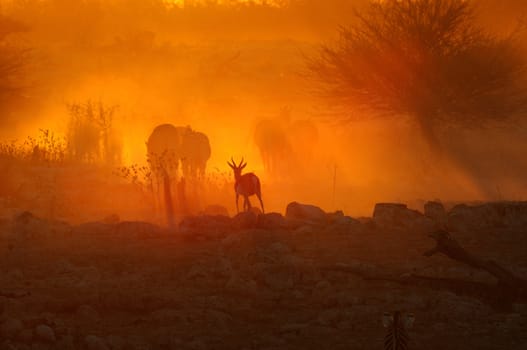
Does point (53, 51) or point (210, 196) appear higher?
point (53, 51)

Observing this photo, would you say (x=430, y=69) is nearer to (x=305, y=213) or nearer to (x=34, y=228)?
(x=305, y=213)

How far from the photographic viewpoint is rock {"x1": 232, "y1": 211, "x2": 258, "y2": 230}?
13.2m

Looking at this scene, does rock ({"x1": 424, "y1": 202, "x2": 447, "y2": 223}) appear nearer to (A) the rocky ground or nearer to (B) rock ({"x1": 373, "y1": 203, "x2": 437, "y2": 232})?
(A) the rocky ground

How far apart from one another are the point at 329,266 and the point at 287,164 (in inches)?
730

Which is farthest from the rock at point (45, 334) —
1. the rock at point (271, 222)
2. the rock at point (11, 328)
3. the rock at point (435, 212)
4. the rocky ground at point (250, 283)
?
the rock at point (435, 212)

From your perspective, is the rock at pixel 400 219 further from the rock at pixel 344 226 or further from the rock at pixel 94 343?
the rock at pixel 94 343

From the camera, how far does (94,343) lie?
794 centimetres

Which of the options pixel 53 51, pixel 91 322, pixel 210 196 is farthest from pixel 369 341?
pixel 53 51

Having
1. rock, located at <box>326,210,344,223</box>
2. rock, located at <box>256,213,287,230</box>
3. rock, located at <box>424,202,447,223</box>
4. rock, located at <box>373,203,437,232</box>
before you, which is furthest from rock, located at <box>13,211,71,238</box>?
rock, located at <box>424,202,447,223</box>

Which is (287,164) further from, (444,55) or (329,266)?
(329,266)

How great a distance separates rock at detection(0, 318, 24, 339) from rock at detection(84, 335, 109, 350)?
24.2 inches

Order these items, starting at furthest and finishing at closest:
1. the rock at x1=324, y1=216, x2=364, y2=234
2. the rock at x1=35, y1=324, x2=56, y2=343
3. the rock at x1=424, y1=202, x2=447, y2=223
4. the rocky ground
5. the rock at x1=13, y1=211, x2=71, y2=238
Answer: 1. the rock at x1=424, y1=202, x2=447, y2=223
2. the rock at x1=324, y1=216, x2=364, y2=234
3. the rock at x1=13, y1=211, x2=71, y2=238
4. the rocky ground
5. the rock at x1=35, y1=324, x2=56, y2=343

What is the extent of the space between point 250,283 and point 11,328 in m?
2.67

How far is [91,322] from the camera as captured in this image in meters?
8.80
